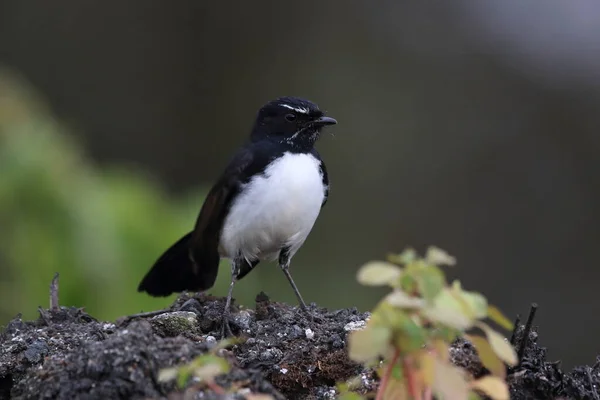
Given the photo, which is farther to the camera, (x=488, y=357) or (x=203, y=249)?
(x=203, y=249)

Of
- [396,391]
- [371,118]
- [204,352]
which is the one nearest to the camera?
[396,391]

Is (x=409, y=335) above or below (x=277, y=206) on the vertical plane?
below

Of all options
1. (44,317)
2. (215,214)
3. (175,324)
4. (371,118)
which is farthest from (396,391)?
(371,118)

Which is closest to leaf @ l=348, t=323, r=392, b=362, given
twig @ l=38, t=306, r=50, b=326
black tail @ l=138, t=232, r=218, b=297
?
twig @ l=38, t=306, r=50, b=326

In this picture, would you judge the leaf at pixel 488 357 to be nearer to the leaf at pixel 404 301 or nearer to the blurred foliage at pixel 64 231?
the leaf at pixel 404 301

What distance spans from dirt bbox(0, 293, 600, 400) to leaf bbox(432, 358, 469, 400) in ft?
1.71

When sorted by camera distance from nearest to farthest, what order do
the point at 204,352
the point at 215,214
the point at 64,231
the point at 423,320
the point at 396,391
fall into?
the point at 423,320, the point at 396,391, the point at 204,352, the point at 215,214, the point at 64,231

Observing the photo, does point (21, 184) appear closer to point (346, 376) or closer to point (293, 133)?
point (293, 133)

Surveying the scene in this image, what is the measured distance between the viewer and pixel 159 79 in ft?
40.3

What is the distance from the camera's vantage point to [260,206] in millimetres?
5148

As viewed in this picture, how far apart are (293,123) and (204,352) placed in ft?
8.85

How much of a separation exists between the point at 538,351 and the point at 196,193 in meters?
4.73

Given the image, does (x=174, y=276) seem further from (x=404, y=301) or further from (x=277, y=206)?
(x=404, y=301)

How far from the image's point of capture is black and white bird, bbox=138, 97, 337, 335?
5.16 m
